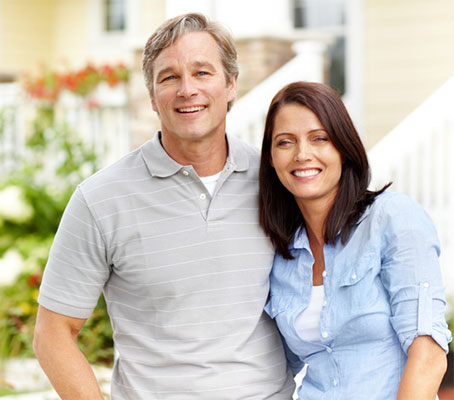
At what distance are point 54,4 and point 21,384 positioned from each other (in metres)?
6.75

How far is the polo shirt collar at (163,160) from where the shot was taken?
8.51 ft

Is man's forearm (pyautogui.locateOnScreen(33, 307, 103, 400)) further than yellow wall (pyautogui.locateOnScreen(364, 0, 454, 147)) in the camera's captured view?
No

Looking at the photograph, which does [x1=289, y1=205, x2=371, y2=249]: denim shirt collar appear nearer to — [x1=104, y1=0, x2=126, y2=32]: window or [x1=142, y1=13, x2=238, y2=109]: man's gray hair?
[x1=142, y1=13, x2=238, y2=109]: man's gray hair

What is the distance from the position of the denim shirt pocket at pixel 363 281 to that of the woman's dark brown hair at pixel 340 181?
4.8 inches

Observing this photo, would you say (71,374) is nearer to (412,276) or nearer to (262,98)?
(412,276)

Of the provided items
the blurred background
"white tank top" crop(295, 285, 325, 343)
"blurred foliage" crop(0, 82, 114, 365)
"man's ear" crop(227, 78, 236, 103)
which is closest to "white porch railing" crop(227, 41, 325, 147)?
the blurred background

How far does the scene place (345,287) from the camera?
2445mm

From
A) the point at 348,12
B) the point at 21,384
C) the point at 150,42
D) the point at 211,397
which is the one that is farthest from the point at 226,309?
the point at 348,12

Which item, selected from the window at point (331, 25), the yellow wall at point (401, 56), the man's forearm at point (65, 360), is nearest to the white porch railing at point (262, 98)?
the yellow wall at point (401, 56)

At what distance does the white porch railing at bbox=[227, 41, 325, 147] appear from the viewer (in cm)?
545

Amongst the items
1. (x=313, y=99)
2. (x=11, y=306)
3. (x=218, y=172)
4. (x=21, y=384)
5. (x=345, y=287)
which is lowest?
(x=21, y=384)

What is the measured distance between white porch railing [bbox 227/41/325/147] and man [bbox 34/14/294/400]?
2.79 m

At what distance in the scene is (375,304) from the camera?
7.84 ft

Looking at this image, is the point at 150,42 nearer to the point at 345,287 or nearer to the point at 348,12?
the point at 345,287
